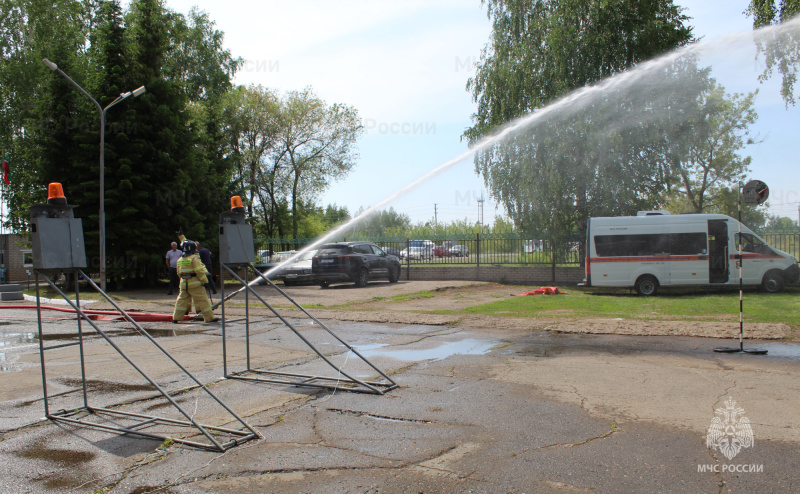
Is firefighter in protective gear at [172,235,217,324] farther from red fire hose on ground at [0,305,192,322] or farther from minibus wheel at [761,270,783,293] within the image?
minibus wheel at [761,270,783,293]

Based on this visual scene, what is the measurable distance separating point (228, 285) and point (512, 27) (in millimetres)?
17618

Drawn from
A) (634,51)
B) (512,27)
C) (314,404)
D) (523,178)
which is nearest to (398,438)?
(314,404)

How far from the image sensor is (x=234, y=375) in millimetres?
7281

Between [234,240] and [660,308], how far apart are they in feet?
36.9

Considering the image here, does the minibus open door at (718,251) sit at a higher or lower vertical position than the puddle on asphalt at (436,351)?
higher

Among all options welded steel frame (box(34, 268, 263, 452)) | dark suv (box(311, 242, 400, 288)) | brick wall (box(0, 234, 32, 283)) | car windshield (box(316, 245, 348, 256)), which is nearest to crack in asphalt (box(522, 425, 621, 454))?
welded steel frame (box(34, 268, 263, 452))

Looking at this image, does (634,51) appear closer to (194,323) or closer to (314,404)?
(194,323)

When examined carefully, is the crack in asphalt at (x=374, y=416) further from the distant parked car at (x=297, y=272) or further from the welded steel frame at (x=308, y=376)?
the distant parked car at (x=297, y=272)

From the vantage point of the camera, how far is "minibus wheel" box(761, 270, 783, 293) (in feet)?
57.4

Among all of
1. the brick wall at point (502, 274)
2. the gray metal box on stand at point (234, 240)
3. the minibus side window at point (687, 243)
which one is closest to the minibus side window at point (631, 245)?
the minibus side window at point (687, 243)

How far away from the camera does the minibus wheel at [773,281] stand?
1748 centimetres

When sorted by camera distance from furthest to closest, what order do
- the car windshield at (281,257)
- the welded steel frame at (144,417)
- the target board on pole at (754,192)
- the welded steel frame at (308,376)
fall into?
1. the car windshield at (281,257)
2. the target board on pole at (754,192)
3. the welded steel frame at (308,376)
4. the welded steel frame at (144,417)

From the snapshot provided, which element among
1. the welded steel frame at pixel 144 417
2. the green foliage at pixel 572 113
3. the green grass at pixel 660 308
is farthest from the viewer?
the green foliage at pixel 572 113

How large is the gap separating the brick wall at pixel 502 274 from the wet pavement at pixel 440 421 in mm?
13979
